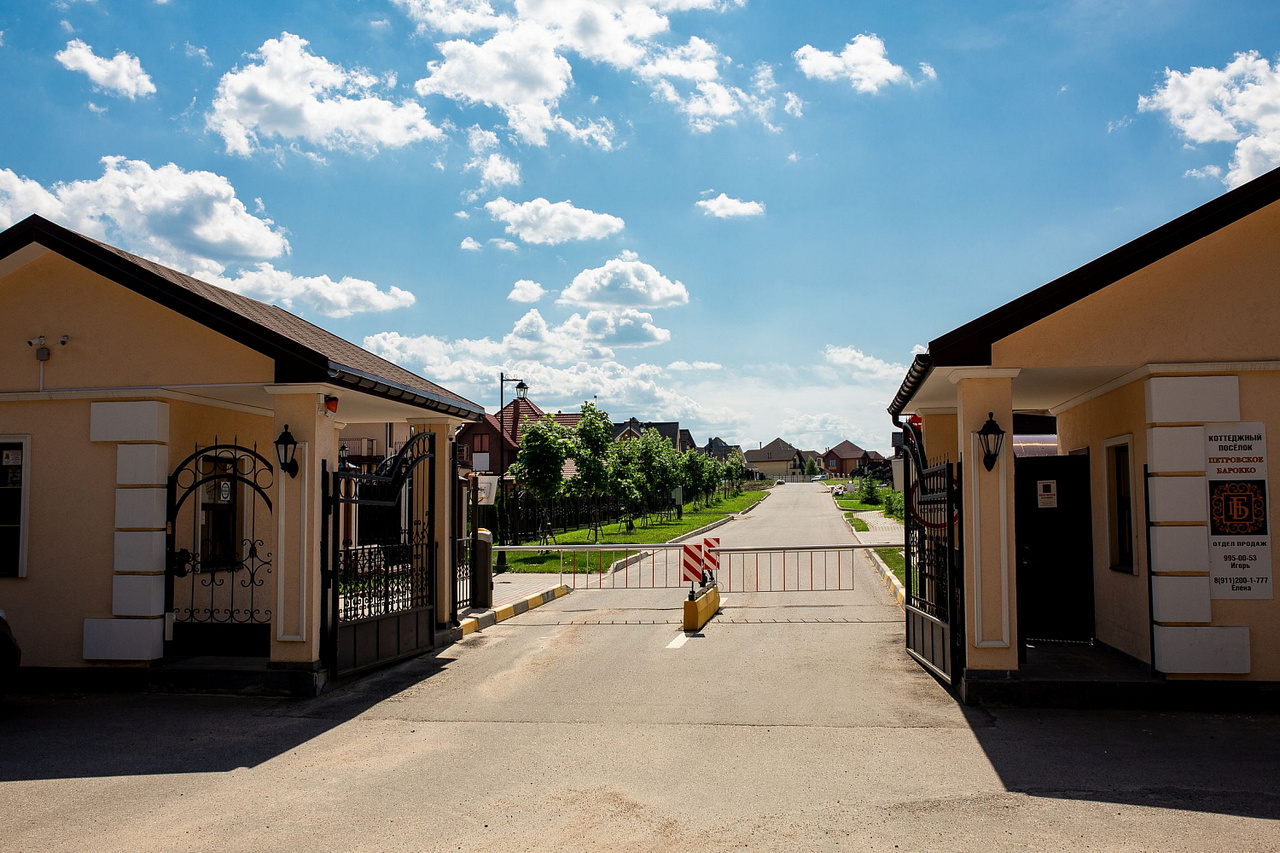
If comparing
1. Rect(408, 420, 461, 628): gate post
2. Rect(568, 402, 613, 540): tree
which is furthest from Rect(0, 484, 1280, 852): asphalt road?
Rect(568, 402, 613, 540): tree

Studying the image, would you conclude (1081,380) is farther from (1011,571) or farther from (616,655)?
(616,655)

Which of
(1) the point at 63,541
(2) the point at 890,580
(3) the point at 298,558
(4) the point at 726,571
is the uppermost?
(1) the point at 63,541

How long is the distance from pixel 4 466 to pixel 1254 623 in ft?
41.8

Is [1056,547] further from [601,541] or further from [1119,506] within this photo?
[601,541]

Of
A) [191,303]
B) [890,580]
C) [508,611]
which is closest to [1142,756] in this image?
[191,303]

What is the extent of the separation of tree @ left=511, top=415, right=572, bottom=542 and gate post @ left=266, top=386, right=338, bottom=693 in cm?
1830

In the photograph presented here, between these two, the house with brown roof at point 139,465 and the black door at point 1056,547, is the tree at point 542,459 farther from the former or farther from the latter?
the black door at point 1056,547

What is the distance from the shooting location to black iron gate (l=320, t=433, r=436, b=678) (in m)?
9.22

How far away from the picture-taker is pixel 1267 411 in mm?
8266

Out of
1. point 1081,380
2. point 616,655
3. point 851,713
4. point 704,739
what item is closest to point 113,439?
point 616,655

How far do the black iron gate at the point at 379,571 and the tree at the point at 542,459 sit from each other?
1513cm

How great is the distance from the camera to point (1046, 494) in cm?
1079

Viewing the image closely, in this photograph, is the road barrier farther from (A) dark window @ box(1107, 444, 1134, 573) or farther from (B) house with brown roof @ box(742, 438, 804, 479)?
(B) house with brown roof @ box(742, 438, 804, 479)

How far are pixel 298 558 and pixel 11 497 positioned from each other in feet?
11.5
